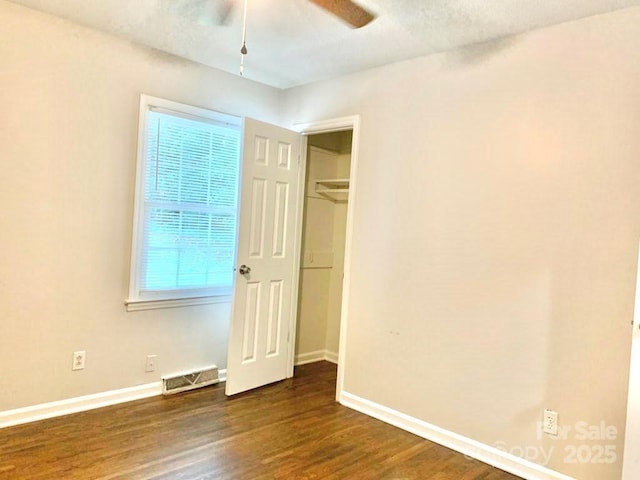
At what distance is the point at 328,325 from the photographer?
4457 millimetres

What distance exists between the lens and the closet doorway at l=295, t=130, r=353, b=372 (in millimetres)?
4199

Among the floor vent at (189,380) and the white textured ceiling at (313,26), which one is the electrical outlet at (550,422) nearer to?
the white textured ceiling at (313,26)

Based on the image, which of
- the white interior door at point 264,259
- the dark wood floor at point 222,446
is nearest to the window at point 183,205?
the white interior door at point 264,259

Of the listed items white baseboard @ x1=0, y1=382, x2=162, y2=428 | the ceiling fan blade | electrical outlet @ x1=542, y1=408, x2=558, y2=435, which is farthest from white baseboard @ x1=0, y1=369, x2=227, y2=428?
the ceiling fan blade

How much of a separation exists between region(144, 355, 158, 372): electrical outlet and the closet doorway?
1364 millimetres

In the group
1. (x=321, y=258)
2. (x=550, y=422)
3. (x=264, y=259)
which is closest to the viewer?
(x=550, y=422)

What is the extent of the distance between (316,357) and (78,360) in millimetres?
2176

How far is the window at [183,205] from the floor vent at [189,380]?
55 centimetres

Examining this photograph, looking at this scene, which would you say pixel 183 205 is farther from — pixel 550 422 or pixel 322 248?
pixel 550 422

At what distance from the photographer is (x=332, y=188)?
438cm

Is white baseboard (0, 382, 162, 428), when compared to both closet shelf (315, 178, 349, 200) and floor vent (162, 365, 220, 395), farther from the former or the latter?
closet shelf (315, 178, 349, 200)

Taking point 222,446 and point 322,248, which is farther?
point 322,248

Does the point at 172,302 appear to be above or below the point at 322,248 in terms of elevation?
below

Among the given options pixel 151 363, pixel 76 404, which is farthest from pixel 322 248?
pixel 76 404
